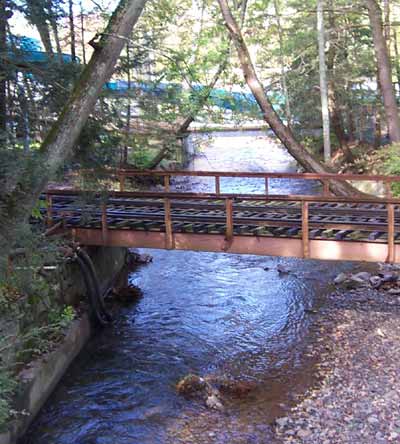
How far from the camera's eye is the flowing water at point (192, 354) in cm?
699

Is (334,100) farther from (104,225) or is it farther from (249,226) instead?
(104,225)

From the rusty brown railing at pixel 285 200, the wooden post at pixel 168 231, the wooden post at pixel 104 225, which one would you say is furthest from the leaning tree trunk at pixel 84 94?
the wooden post at pixel 104 225

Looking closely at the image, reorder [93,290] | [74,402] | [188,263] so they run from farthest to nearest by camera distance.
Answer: [188,263], [93,290], [74,402]

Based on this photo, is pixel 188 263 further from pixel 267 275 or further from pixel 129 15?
pixel 129 15

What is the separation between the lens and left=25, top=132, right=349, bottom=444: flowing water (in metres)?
6.99

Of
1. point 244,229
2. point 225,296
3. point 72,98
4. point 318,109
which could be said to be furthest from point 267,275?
point 318,109

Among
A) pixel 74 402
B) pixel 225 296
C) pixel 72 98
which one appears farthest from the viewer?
pixel 225 296

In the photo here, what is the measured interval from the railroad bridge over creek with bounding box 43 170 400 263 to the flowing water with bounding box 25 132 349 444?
1731 mm

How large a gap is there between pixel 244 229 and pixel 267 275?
3.78 m

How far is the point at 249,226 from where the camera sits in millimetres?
9469

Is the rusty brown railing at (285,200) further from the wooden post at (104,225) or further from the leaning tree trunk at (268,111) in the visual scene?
the leaning tree trunk at (268,111)

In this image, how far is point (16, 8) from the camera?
6.73 m

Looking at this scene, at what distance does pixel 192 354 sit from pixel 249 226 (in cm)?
250

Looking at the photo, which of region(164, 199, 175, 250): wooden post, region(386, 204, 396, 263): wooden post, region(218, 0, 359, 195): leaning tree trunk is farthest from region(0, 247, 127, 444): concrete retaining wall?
region(218, 0, 359, 195): leaning tree trunk
